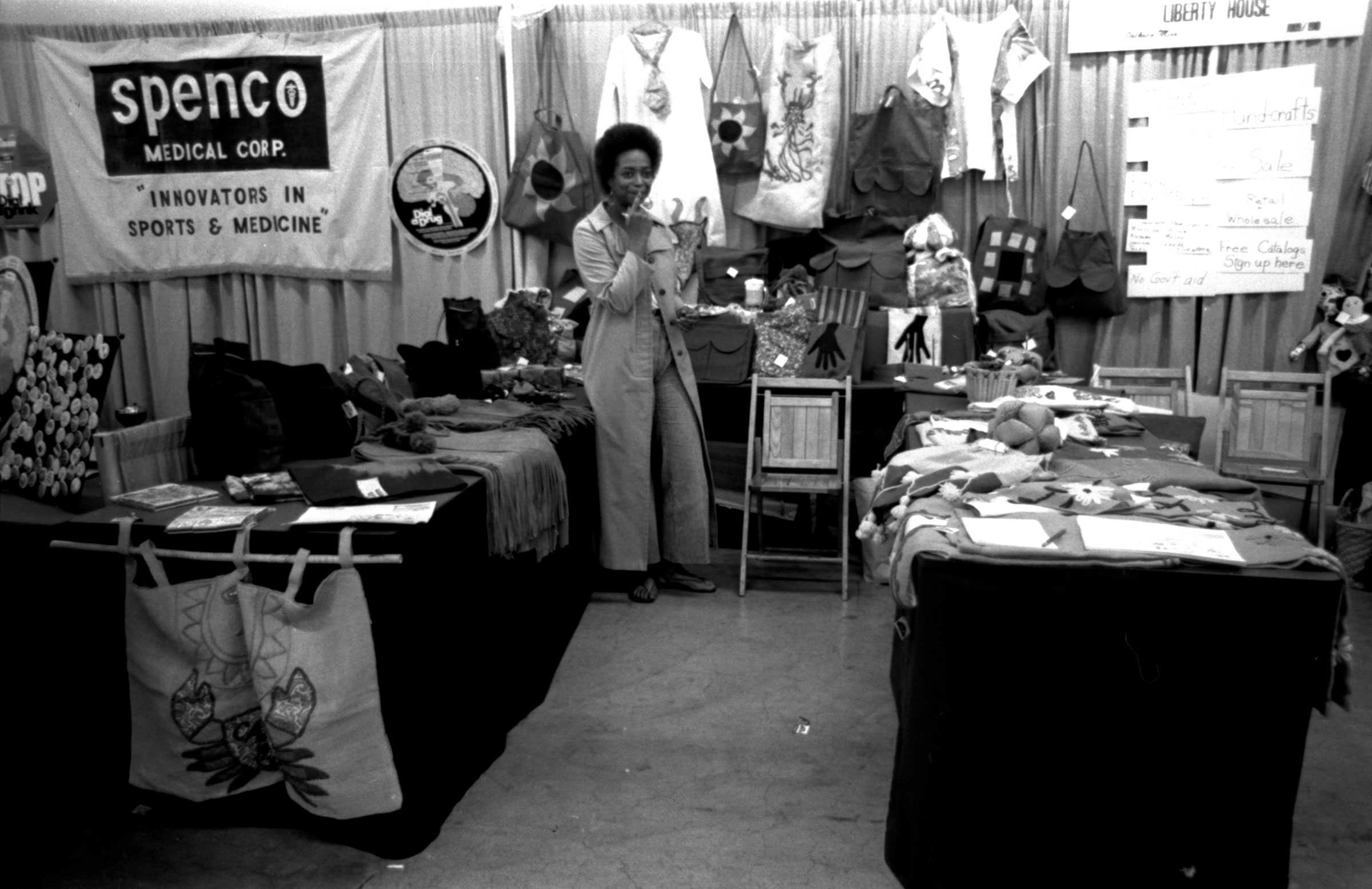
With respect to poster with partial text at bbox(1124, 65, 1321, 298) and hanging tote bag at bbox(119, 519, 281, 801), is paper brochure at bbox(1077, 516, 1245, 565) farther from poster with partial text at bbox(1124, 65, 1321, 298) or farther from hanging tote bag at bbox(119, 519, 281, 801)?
poster with partial text at bbox(1124, 65, 1321, 298)

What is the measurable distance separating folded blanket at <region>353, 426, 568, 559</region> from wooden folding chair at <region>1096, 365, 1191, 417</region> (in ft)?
9.90

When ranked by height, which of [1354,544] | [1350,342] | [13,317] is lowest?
[1354,544]

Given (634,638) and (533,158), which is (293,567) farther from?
(533,158)

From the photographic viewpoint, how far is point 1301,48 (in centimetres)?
512

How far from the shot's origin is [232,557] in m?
2.41

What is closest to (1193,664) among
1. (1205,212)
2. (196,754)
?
(196,754)

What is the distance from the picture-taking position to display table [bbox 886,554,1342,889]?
2.06m

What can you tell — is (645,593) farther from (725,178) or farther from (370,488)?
(725,178)

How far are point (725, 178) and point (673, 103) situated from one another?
→ 49cm

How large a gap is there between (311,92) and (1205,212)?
4892mm

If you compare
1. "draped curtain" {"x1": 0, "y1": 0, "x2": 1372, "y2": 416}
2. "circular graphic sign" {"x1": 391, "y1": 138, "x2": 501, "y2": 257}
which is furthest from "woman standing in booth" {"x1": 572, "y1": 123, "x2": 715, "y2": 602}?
"circular graphic sign" {"x1": 391, "y1": 138, "x2": 501, "y2": 257}

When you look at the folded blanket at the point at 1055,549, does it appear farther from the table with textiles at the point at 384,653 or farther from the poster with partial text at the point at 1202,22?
the poster with partial text at the point at 1202,22

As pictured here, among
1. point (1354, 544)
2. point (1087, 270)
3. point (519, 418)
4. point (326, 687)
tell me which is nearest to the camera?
point (326, 687)

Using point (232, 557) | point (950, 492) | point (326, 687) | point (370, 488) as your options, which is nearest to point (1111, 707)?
point (950, 492)
